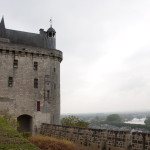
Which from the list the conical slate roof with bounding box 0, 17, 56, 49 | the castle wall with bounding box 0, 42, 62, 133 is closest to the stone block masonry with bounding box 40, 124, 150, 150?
the castle wall with bounding box 0, 42, 62, 133

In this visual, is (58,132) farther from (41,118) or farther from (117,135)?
(41,118)

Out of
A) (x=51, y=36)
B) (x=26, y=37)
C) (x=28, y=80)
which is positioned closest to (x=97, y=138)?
(x=28, y=80)

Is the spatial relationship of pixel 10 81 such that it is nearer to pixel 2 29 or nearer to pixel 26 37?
pixel 26 37

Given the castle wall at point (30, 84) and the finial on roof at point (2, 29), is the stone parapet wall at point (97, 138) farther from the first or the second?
the finial on roof at point (2, 29)

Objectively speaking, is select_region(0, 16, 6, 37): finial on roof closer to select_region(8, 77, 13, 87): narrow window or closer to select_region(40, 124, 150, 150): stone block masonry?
select_region(8, 77, 13, 87): narrow window

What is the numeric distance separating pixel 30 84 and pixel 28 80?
59 cm

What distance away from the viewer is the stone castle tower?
1019 inches

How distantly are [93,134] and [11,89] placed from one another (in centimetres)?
1495

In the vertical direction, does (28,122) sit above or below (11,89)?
below

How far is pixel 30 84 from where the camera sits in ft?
88.6

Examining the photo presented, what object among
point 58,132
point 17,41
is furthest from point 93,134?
point 17,41

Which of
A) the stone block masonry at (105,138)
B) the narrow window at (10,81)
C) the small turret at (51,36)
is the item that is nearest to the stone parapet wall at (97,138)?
the stone block masonry at (105,138)

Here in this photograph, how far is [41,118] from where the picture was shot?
26.8 metres

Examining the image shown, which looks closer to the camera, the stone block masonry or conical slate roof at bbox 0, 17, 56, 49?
the stone block masonry
